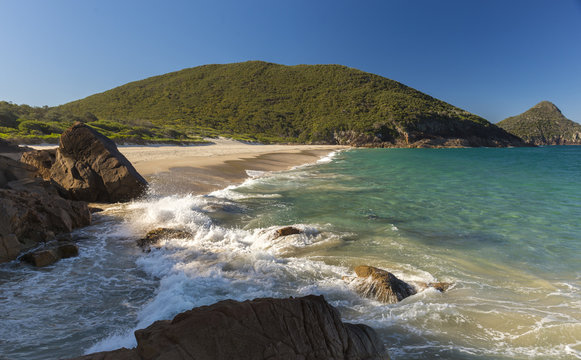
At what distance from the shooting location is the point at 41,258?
6074mm

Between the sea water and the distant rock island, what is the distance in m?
162

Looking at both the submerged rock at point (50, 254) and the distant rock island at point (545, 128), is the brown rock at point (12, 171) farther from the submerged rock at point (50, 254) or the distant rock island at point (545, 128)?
the distant rock island at point (545, 128)

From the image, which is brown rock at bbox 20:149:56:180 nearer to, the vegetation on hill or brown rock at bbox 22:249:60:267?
brown rock at bbox 22:249:60:267

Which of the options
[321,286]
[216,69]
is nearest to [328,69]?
[216,69]

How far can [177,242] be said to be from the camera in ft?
25.3

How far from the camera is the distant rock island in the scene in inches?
5610

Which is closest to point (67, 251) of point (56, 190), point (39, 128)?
point (56, 190)

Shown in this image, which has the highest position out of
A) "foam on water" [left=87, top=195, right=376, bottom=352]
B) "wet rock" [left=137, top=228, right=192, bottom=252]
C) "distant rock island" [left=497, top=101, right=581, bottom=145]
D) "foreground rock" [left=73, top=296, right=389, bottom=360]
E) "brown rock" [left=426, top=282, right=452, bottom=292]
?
"distant rock island" [left=497, top=101, right=581, bottom=145]

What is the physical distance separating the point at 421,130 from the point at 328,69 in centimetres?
5330

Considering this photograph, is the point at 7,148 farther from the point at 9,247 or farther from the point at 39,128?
the point at 39,128

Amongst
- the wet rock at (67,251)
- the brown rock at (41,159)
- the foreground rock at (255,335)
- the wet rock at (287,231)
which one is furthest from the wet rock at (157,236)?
the brown rock at (41,159)

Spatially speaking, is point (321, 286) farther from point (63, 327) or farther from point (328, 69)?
point (328, 69)

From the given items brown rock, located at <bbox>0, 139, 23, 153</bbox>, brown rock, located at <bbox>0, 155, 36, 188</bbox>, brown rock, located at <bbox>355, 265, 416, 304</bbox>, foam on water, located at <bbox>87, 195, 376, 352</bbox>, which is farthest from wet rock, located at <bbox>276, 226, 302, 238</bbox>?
brown rock, located at <bbox>0, 139, 23, 153</bbox>

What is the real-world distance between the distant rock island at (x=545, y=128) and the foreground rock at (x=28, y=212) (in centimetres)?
17027
